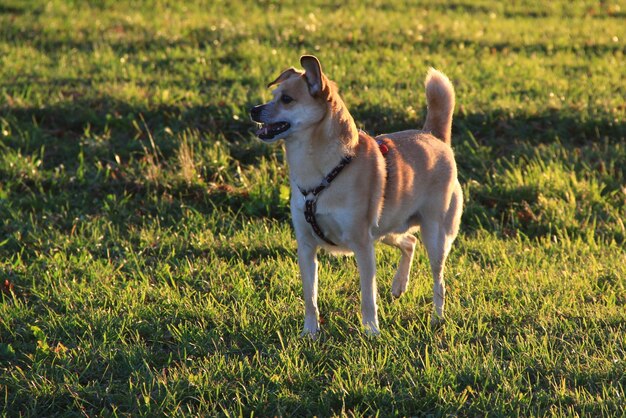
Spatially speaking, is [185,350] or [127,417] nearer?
[127,417]

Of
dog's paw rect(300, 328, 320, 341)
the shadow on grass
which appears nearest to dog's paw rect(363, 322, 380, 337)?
dog's paw rect(300, 328, 320, 341)

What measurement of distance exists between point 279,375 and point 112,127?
195 inches

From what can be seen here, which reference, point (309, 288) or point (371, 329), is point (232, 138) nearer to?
point (309, 288)

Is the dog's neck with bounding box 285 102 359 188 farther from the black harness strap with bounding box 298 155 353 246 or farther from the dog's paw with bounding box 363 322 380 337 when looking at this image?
the dog's paw with bounding box 363 322 380 337

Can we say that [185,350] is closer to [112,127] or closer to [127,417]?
[127,417]

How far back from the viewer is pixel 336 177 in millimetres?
5250

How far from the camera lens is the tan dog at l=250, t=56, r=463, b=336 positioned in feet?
16.9

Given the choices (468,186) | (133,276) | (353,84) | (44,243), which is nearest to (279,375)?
(133,276)

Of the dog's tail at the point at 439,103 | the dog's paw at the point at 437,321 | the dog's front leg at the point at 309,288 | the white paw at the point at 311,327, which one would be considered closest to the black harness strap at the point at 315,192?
the dog's front leg at the point at 309,288

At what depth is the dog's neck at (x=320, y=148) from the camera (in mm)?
5227

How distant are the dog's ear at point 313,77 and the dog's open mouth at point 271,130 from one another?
25cm

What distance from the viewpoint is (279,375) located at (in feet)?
16.1

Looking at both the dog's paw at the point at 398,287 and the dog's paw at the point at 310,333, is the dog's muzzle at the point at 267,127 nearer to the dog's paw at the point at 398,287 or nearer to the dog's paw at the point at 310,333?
the dog's paw at the point at 310,333

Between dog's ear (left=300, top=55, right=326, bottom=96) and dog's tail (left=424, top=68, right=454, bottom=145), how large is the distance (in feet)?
4.13
